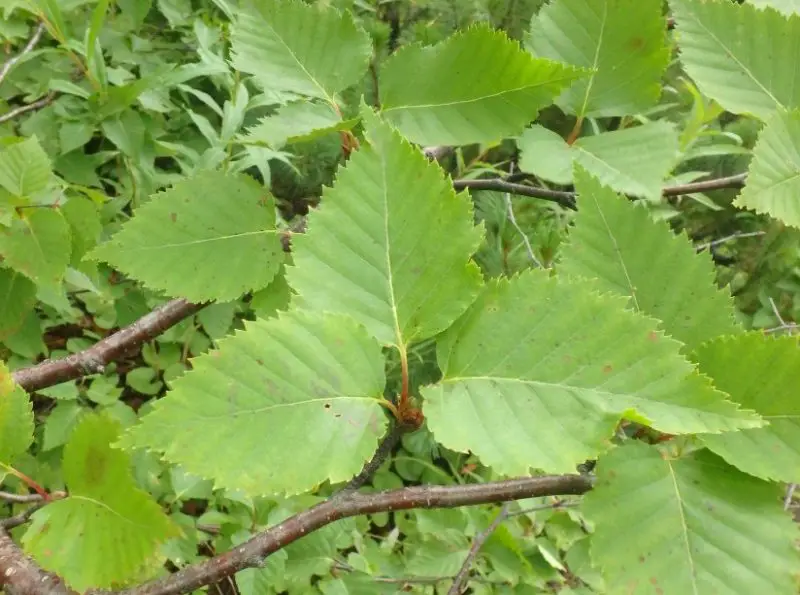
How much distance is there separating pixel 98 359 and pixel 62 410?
0.64m

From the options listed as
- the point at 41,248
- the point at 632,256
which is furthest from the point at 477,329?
the point at 41,248

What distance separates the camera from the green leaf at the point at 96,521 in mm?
535

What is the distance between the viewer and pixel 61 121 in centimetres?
141

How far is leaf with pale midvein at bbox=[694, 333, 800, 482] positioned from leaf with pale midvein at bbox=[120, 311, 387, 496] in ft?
0.83

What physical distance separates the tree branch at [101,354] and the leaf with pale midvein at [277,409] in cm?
45

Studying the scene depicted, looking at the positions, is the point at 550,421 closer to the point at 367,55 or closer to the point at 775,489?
the point at 775,489

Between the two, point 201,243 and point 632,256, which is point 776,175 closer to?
point 632,256

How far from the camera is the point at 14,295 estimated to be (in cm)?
105

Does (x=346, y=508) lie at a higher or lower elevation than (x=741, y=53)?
lower

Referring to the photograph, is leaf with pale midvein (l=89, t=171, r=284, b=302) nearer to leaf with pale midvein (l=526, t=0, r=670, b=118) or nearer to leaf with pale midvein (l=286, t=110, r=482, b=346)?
leaf with pale midvein (l=286, t=110, r=482, b=346)

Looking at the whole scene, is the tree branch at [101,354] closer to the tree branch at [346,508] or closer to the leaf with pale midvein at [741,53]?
the tree branch at [346,508]

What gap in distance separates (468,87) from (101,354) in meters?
0.59

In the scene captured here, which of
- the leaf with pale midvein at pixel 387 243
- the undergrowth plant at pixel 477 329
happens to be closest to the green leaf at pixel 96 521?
the undergrowth plant at pixel 477 329

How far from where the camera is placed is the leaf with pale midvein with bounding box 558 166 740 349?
0.50 m
